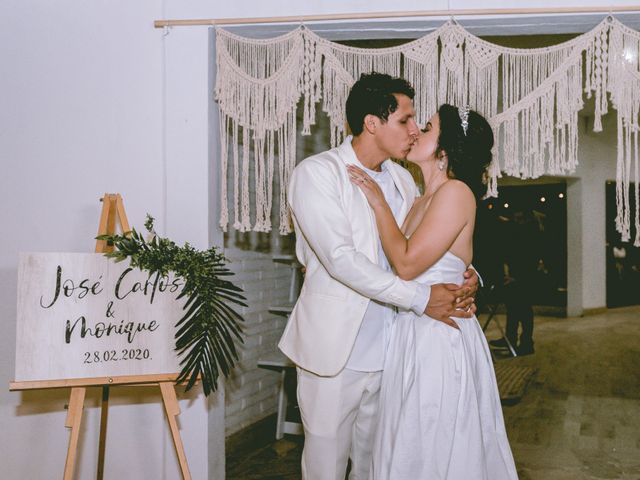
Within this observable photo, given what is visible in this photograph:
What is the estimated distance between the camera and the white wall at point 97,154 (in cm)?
282

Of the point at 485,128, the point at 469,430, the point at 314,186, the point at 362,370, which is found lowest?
the point at 469,430

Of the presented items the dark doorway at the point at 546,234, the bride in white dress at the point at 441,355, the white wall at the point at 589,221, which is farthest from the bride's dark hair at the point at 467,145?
the dark doorway at the point at 546,234

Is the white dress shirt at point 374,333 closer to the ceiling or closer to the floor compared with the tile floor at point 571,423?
closer to the ceiling

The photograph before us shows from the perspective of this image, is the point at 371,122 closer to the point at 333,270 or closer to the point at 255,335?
the point at 333,270

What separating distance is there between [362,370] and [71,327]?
3.50 feet

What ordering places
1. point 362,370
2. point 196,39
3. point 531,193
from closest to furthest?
point 362,370 → point 196,39 → point 531,193

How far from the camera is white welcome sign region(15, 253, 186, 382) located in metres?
2.29

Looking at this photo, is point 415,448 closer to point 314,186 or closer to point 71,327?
point 314,186

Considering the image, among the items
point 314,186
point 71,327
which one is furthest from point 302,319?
point 71,327

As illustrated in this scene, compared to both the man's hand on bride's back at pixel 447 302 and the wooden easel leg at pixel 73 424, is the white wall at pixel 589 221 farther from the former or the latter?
the wooden easel leg at pixel 73 424

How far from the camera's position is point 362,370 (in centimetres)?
216

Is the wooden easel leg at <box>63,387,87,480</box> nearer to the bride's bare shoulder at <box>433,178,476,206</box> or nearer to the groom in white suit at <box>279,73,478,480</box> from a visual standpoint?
the groom in white suit at <box>279,73,478,480</box>

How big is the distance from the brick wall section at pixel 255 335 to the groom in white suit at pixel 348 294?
4.74 ft

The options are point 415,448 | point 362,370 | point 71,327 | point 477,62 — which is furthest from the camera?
point 477,62
